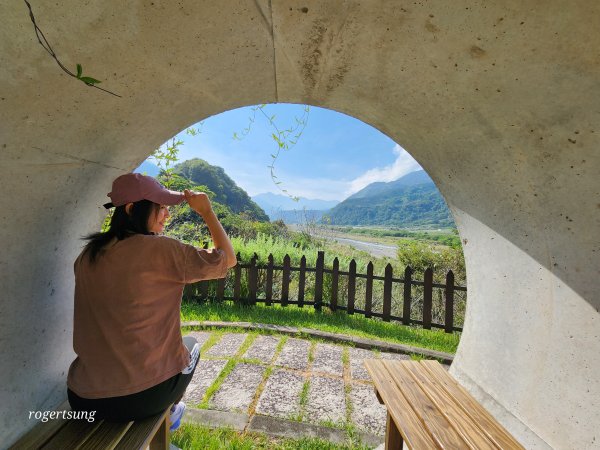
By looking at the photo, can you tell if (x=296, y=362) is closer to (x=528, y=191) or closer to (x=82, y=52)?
(x=528, y=191)

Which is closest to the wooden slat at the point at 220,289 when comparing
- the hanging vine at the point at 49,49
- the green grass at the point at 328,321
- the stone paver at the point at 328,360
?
the green grass at the point at 328,321

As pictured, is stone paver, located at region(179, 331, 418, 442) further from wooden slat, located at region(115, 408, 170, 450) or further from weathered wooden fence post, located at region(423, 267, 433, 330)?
weathered wooden fence post, located at region(423, 267, 433, 330)

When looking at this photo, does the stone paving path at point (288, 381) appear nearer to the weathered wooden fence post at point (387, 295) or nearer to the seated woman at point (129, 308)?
the seated woman at point (129, 308)

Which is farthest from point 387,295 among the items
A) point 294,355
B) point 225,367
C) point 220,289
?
point 225,367

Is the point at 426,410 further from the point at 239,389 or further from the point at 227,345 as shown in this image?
the point at 227,345

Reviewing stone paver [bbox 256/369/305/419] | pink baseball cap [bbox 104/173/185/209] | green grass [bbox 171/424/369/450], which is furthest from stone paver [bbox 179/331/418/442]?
pink baseball cap [bbox 104/173/185/209]

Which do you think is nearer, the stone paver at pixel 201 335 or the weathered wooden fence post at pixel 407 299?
the stone paver at pixel 201 335

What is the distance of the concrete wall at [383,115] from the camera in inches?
52.8

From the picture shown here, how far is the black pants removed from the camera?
1.59 m

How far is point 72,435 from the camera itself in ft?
5.12

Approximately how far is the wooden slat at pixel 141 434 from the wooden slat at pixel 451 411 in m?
1.51

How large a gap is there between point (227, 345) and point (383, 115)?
340 cm

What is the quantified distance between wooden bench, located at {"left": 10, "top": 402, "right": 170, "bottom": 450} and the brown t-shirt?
0.17 metres

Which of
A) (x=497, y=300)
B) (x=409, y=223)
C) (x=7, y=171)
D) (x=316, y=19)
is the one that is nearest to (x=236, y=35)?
(x=316, y=19)
